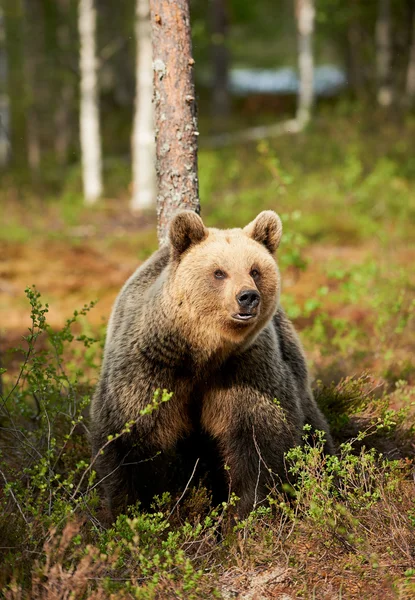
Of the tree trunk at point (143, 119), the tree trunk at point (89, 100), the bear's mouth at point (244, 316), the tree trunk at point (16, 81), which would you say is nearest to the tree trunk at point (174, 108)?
the bear's mouth at point (244, 316)

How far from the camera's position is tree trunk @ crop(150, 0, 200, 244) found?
5.34 metres

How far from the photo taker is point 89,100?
53.7 ft

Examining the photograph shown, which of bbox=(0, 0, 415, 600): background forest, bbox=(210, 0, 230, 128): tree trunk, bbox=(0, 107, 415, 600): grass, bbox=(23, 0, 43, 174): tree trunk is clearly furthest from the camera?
bbox=(210, 0, 230, 128): tree trunk

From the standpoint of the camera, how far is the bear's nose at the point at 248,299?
12.5 ft

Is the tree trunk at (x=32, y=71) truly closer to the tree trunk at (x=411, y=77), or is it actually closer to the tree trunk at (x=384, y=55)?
the tree trunk at (x=384, y=55)

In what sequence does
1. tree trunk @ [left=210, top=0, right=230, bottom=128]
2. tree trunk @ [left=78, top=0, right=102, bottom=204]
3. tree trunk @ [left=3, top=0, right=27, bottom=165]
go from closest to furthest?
tree trunk @ [left=78, top=0, right=102, bottom=204] → tree trunk @ [left=3, top=0, right=27, bottom=165] → tree trunk @ [left=210, top=0, right=230, bottom=128]

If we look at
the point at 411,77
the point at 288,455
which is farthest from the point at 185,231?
the point at 411,77

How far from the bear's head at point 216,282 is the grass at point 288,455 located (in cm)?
80

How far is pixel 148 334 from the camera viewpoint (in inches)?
168

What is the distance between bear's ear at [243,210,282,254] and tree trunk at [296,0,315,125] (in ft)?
52.9

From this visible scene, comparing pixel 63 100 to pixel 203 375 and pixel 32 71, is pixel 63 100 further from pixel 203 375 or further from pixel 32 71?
pixel 203 375

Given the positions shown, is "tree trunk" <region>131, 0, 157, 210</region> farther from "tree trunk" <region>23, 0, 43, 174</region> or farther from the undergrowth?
the undergrowth

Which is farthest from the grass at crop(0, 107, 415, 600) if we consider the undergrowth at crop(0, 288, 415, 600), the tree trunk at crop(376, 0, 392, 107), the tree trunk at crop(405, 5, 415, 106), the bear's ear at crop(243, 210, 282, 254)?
the tree trunk at crop(405, 5, 415, 106)

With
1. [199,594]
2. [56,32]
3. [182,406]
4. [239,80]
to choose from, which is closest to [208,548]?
[199,594]
